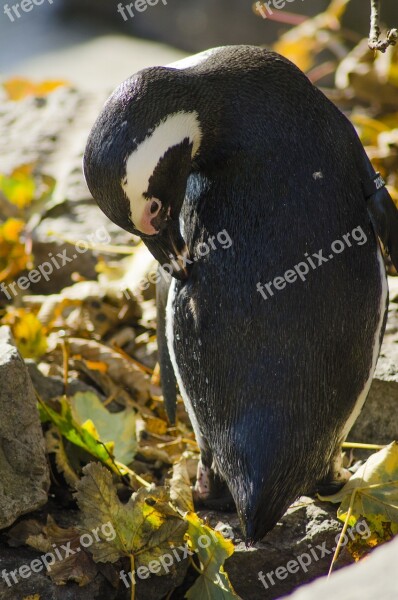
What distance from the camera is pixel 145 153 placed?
79.0 inches

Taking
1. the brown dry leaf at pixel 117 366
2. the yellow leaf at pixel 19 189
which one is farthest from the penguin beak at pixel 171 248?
the yellow leaf at pixel 19 189

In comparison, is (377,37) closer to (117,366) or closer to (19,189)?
(117,366)

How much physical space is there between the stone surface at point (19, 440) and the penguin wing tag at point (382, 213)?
3.30ft

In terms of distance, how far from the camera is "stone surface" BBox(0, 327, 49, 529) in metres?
2.46

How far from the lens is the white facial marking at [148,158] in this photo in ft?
6.55

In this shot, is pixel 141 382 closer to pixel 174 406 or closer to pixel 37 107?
pixel 174 406

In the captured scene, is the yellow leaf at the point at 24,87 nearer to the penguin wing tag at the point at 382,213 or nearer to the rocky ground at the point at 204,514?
the rocky ground at the point at 204,514

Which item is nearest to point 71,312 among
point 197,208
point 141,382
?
point 141,382

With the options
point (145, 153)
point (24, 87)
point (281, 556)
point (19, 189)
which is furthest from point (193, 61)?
point (24, 87)

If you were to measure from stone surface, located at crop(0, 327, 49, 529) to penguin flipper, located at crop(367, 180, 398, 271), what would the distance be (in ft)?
3.30

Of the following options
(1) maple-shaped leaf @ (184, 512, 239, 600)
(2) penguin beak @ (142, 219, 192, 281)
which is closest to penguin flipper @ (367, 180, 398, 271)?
(2) penguin beak @ (142, 219, 192, 281)

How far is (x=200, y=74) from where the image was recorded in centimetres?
220

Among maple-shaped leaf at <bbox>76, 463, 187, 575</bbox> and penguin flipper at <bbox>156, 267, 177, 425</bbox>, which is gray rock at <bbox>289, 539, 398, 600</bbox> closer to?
maple-shaped leaf at <bbox>76, 463, 187, 575</bbox>

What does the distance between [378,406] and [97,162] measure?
1.31 metres
